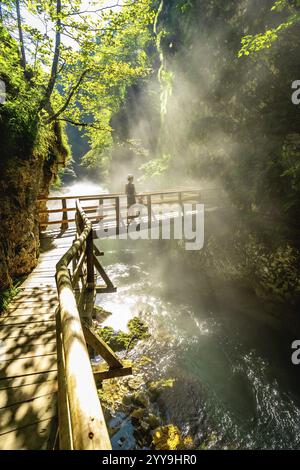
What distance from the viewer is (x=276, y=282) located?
991 cm

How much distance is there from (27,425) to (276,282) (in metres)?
9.81

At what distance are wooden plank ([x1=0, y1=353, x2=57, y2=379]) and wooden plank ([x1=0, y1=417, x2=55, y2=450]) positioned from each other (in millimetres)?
858

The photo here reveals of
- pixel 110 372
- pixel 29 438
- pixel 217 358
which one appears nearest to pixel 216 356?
pixel 217 358

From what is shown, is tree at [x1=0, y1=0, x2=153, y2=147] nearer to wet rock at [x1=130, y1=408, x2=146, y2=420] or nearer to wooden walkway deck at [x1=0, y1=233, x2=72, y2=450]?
wooden walkway deck at [x1=0, y1=233, x2=72, y2=450]

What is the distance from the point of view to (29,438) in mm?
2477

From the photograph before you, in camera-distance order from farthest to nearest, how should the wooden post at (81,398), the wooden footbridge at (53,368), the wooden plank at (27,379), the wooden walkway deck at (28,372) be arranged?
1. the wooden plank at (27,379)
2. the wooden walkway deck at (28,372)
3. the wooden footbridge at (53,368)
4. the wooden post at (81,398)

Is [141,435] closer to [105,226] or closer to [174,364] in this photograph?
[174,364]

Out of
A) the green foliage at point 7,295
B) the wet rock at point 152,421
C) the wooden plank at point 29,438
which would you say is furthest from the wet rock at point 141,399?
the wooden plank at point 29,438

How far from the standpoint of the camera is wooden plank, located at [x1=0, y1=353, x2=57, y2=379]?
3.37m

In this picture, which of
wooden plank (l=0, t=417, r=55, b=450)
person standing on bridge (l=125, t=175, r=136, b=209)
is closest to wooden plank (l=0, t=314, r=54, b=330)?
wooden plank (l=0, t=417, r=55, b=450)

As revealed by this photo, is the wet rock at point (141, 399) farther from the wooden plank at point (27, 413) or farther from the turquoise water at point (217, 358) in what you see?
the wooden plank at point (27, 413)

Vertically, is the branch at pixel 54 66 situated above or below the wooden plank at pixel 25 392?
above

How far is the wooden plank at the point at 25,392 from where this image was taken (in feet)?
9.66
